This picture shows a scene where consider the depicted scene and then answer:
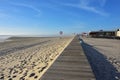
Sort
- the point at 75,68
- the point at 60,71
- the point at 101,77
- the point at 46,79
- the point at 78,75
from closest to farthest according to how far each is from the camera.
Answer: the point at 46,79, the point at 78,75, the point at 60,71, the point at 75,68, the point at 101,77

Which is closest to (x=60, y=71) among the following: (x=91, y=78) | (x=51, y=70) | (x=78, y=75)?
(x=51, y=70)

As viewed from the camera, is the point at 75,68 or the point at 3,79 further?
the point at 3,79

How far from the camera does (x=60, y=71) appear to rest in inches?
256

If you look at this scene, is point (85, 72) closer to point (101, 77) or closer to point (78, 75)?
point (78, 75)

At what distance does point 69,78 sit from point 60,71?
0.81 metres

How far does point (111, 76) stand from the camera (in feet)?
26.8

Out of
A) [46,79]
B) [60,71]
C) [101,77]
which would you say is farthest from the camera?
[101,77]

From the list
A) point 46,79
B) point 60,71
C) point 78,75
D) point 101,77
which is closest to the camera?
point 46,79

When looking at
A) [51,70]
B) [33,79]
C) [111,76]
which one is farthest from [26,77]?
[111,76]

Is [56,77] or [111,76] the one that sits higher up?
[56,77]

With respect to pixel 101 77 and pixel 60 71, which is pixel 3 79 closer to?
pixel 60 71

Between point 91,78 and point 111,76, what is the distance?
113 inches

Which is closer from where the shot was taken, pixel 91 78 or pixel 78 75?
pixel 91 78

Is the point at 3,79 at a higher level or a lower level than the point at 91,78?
lower
